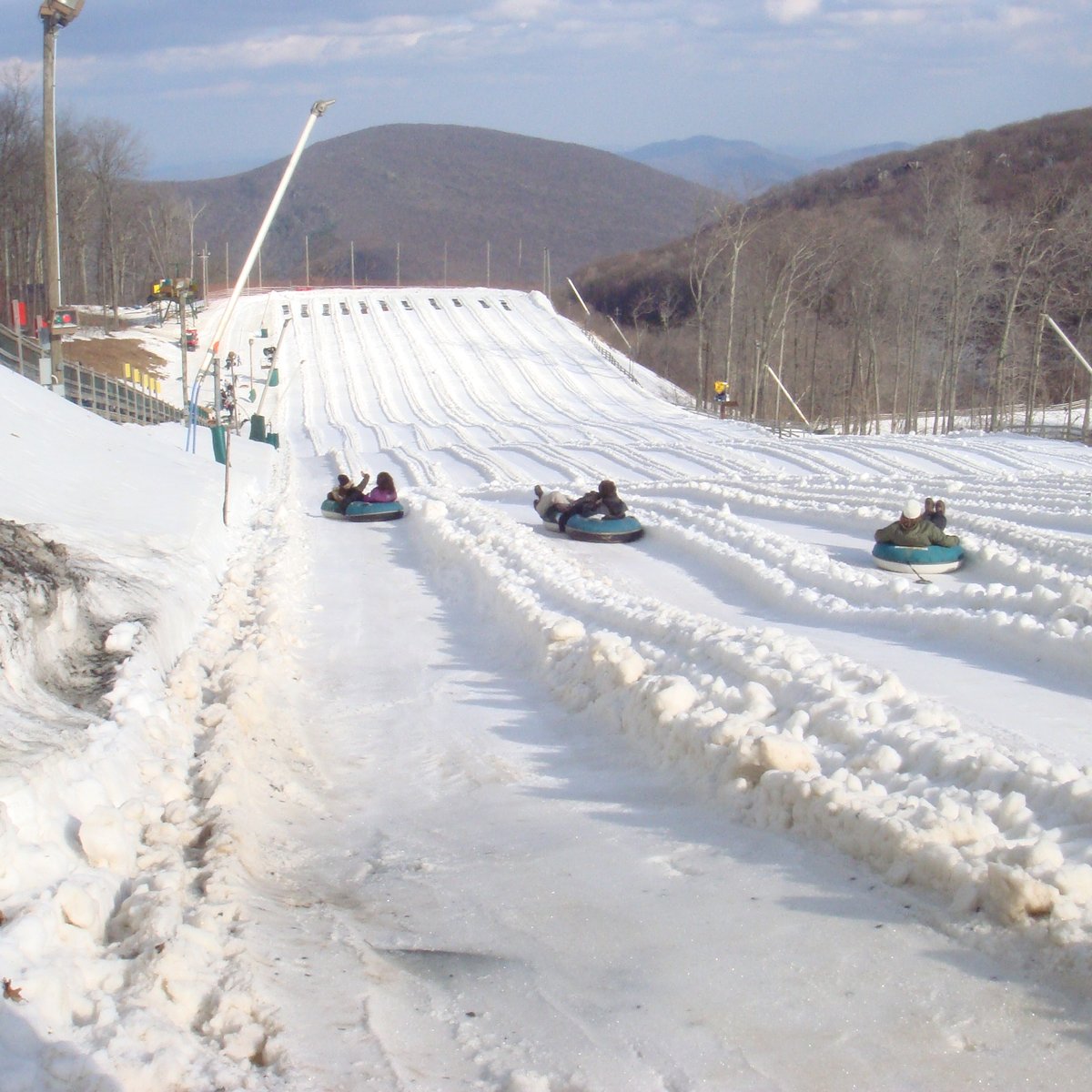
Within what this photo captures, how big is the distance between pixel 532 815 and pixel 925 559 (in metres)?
6.69

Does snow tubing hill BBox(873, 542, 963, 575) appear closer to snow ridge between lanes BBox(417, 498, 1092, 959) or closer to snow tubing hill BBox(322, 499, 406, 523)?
A: snow ridge between lanes BBox(417, 498, 1092, 959)

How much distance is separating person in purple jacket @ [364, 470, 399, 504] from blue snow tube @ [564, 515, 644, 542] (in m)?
3.61

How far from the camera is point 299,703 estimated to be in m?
7.67

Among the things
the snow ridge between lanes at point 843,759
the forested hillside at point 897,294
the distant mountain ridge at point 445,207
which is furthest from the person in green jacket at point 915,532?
the distant mountain ridge at point 445,207

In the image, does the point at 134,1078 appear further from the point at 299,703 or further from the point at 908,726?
the point at 299,703

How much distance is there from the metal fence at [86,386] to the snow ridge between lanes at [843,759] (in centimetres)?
1585

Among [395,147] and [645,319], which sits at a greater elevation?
[395,147]

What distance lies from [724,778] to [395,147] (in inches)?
6861

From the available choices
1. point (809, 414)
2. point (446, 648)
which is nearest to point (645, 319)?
point (809, 414)

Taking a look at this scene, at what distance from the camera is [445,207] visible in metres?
143

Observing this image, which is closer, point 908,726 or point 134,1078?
point 134,1078

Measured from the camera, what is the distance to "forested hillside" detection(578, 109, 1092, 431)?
159 ft

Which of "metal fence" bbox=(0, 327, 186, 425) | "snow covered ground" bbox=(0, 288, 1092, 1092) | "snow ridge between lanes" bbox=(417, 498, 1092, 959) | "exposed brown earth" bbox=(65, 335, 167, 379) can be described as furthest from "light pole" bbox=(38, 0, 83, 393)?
"exposed brown earth" bbox=(65, 335, 167, 379)

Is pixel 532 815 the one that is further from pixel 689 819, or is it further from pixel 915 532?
pixel 915 532
